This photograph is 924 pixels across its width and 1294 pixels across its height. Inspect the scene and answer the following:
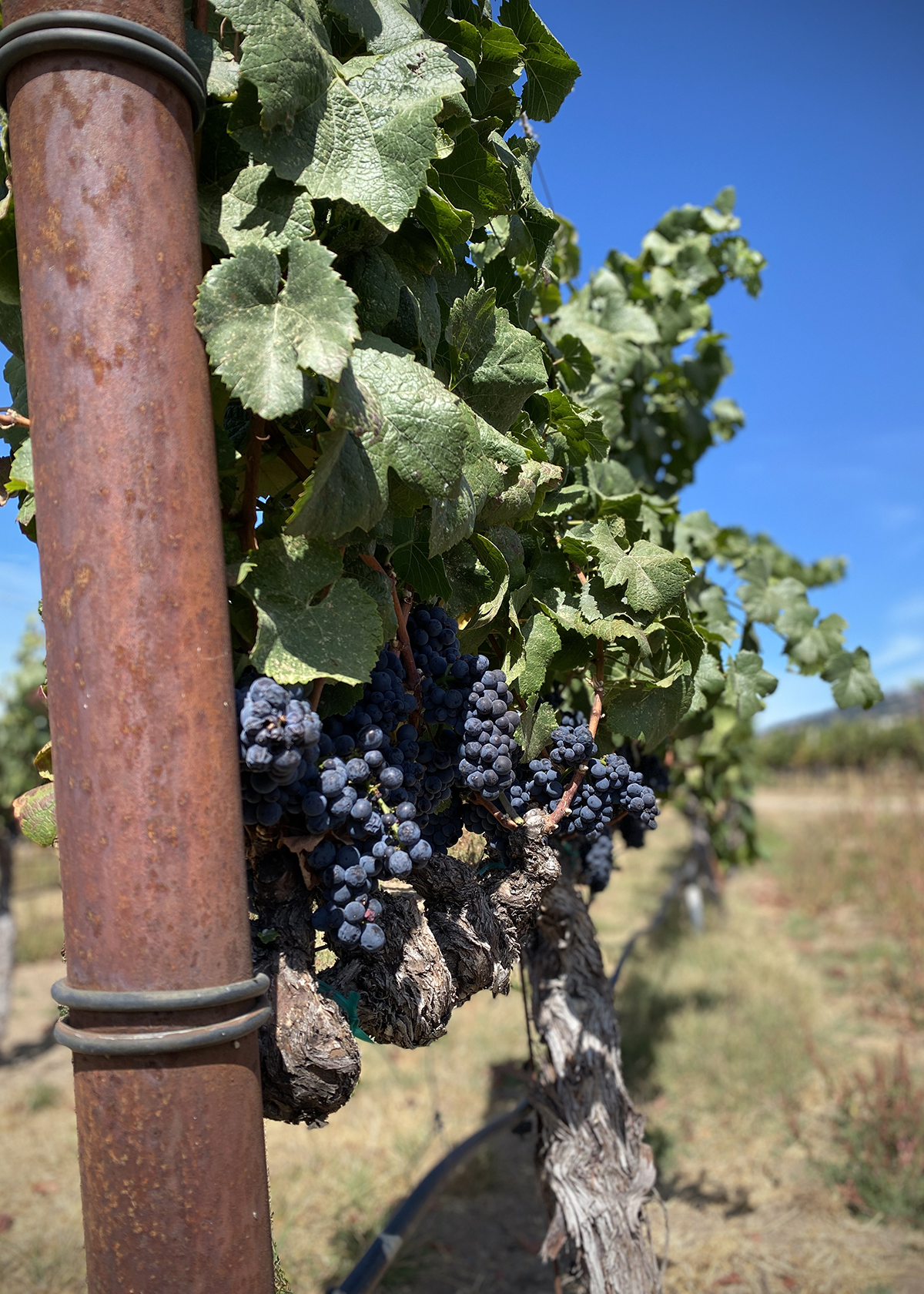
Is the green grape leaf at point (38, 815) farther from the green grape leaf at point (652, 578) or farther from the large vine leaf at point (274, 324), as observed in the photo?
the green grape leaf at point (652, 578)

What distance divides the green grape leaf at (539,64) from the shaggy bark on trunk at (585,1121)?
156 cm

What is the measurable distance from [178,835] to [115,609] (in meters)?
0.22

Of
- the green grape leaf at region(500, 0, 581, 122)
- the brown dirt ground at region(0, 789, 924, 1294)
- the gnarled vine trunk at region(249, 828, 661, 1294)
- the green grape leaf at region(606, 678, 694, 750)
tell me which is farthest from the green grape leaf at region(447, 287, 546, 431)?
the brown dirt ground at region(0, 789, 924, 1294)

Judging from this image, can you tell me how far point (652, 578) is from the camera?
149cm

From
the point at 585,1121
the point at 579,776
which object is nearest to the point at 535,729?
the point at 579,776

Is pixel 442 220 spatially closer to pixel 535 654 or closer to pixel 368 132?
pixel 368 132

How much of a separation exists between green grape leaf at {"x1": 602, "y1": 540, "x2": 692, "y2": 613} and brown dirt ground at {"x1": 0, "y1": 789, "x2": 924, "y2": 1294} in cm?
187

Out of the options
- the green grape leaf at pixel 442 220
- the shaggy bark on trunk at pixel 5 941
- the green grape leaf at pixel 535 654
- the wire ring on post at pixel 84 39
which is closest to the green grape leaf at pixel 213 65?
the wire ring on post at pixel 84 39

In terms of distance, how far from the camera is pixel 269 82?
891 mm

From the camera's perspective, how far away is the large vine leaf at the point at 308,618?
920 mm

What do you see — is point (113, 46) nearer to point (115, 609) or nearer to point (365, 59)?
point (365, 59)

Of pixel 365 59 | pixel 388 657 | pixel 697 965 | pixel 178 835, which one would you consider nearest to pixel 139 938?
pixel 178 835

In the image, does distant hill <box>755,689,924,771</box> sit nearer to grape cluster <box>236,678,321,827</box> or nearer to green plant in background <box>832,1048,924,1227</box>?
green plant in background <box>832,1048,924,1227</box>

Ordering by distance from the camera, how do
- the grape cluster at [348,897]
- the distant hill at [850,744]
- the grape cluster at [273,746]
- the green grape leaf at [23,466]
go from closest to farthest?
the grape cluster at [273,746] < the grape cluster at [348,897] < the green grape leaf at [23,466] < the distant hill at [850,744]
